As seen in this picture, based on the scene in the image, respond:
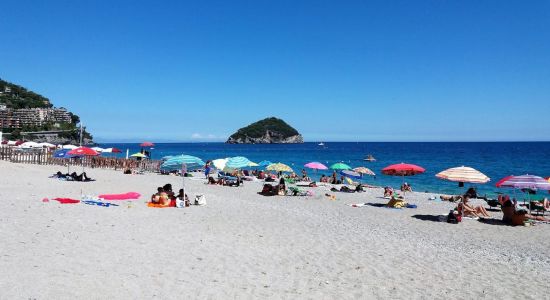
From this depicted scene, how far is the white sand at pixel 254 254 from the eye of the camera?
6469mm

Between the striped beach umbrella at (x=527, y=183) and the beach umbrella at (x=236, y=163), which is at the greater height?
the striped beach umbrella at (x=527, y=183)

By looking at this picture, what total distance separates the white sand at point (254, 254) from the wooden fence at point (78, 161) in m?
18.2

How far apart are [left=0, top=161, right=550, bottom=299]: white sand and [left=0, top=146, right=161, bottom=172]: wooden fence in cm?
1816

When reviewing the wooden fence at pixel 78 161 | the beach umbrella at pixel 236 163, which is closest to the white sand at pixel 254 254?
the beach umbrella at pixel 236 163

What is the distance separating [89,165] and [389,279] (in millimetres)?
32630

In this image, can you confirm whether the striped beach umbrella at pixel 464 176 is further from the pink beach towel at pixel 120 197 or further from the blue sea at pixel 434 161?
the blue sea at pixel 434 161

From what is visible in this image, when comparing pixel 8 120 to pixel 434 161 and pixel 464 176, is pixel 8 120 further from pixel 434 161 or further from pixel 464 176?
pixel 464 176

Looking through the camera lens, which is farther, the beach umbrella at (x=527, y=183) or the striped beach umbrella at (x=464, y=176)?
the striped beach umbrella at (x=464, y=176)

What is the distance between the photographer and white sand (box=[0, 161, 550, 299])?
21.2ft

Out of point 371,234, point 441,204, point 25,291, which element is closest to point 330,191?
point 441,204

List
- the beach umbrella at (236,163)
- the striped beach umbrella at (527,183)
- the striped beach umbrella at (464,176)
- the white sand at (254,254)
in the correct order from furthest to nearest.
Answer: the beach umbrella at (236,163) → the striped beach umbrella at (464,176) → the striped beach umbrella at (527,183) → the white sand at (254,254)

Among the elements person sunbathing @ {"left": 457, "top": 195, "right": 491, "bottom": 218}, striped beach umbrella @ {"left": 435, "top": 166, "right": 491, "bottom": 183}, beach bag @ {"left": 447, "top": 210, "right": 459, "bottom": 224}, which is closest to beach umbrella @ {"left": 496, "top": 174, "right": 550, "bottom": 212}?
striped beach umbrella @ {"left": 435, "top": 166, "right": 491, "bottom": 183}

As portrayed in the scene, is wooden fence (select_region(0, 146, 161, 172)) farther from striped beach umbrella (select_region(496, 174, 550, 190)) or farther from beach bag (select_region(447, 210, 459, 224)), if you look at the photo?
striped beach umbrella (select_region(496, 174, 550, 190))

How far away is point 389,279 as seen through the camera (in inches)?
283
